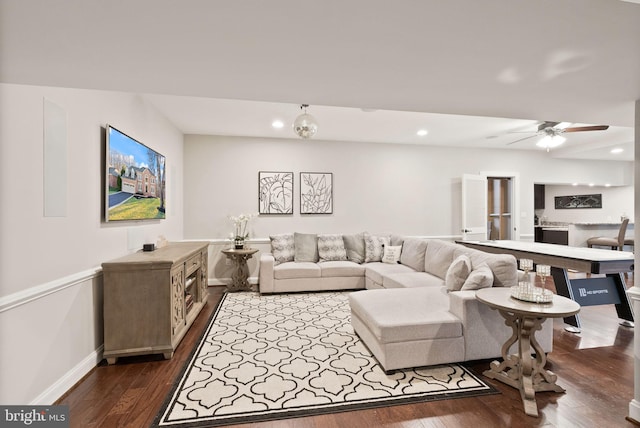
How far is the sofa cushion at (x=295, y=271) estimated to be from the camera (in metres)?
4.67

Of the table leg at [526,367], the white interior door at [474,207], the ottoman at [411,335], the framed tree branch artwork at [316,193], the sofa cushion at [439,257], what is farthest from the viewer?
the white interior door at [474,207]

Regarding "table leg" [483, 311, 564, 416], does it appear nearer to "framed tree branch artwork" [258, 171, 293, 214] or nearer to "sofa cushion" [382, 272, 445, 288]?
"sofa cushion" [382, 272, 445, 288]

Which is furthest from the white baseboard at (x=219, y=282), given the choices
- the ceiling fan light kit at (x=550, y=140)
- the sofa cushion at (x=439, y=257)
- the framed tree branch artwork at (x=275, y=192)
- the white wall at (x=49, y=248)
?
the ceiling fan light kit at (x=550, y=140)

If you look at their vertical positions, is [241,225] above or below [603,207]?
below

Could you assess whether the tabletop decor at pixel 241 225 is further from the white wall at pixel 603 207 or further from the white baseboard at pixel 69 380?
the white wall at pixel 603 207

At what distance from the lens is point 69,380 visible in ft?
7.07

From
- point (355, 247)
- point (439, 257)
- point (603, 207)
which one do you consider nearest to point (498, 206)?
point (439, 257)

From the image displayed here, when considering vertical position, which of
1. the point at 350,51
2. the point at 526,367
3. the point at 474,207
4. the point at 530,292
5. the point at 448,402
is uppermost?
the point at 350,51

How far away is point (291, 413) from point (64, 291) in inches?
71.3

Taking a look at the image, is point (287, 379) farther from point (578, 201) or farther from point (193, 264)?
point (578, 201)

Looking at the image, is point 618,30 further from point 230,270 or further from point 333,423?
point 230,270

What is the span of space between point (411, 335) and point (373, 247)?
2866 millimetres

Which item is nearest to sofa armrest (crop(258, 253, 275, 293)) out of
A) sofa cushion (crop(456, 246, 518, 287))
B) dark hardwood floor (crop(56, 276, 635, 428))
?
dark hardwood floor (crop(56, 276, 635, 428))

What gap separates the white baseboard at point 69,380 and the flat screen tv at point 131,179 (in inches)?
45.8
